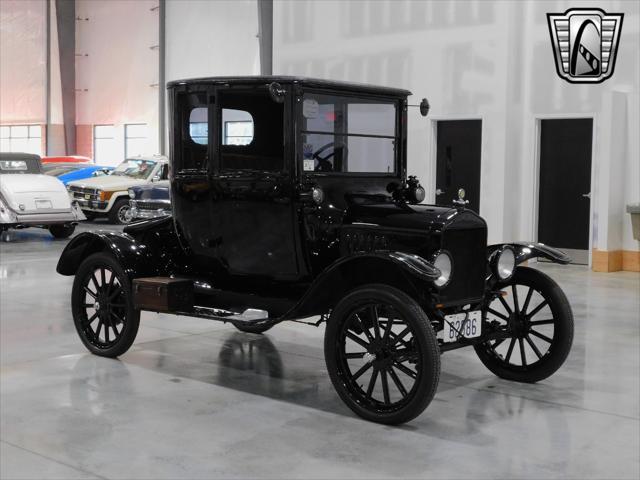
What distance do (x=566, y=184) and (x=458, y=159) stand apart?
1.77m

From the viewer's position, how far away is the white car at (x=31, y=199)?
48.1 ft

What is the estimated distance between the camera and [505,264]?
5.45 metres

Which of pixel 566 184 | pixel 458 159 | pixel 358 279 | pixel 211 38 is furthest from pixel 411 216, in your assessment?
pixel 211 38

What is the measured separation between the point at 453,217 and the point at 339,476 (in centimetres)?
180

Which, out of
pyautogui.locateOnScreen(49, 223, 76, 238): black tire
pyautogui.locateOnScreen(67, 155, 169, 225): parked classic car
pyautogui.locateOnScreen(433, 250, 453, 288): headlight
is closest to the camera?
pyautogui.locateOnScreen(433, 250, 453, 288): headlight

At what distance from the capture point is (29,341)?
6.71m

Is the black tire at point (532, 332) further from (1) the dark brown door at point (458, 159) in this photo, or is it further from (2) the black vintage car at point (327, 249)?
(1) the dark brown door at point (458, 159)

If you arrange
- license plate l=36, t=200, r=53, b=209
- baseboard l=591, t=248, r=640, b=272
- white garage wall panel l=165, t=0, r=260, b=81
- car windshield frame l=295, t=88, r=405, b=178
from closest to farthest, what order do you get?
car windshield frame l=295, t=88, r=405, b=178 → baseboard l=591, t=248, r=640, b=272 → license plate l=36, t=200, r=53, b=209 → white garage wall panel l=165, t=0, r=260, b=81

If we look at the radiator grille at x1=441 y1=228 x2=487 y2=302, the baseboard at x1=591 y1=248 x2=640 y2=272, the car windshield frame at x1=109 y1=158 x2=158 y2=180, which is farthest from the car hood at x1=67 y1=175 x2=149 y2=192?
the radiator grille at x1=441 y1=228 x2=487 y2=302

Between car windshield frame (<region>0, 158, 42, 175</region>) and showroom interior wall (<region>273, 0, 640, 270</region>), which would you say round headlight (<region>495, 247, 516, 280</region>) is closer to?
showroom interior wall (<region>273, 0, 640, 270</region>)

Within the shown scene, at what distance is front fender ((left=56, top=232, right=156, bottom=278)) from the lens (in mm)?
5996

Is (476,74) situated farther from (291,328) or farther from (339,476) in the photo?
(339,476)

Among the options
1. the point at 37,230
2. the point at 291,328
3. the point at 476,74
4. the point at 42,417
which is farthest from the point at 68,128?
the point at 42,417

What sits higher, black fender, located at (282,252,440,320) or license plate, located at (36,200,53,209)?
black fender, located at (282,252,440,320)
